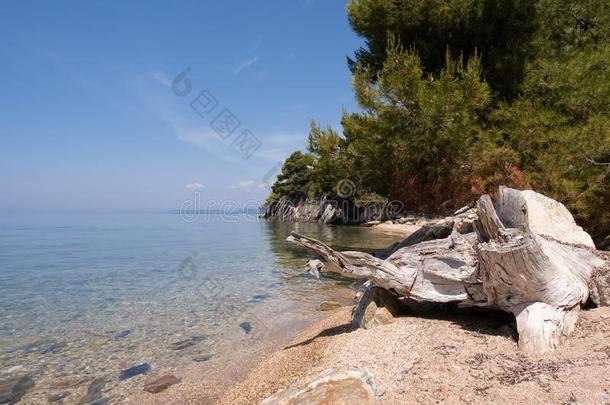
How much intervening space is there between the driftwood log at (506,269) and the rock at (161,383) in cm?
300

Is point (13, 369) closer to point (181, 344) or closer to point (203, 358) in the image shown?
point (181, 344)

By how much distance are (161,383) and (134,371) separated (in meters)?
0.85

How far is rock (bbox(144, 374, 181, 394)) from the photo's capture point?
575 cm

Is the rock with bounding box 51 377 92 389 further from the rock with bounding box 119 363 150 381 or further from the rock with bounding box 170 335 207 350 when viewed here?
the rock with bounding box 170 335 207 350

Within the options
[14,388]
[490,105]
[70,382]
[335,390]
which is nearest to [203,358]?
[70,382]

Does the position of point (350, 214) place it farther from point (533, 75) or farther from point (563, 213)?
point (563, 213)

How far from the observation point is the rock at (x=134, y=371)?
6276 millimetres

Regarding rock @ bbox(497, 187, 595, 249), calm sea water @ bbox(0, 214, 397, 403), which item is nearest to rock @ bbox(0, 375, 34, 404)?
calm sea water @ bbox(0, 214, 397, 403)

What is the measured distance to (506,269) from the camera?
4.55 metres

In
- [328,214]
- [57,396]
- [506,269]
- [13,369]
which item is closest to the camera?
[506,269]

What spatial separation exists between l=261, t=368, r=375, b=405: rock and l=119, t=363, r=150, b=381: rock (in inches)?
153

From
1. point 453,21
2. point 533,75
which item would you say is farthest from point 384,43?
point 533,75

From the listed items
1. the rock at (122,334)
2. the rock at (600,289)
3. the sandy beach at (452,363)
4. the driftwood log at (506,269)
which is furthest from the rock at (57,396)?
the rock at (600,289)

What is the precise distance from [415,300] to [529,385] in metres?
2.77
